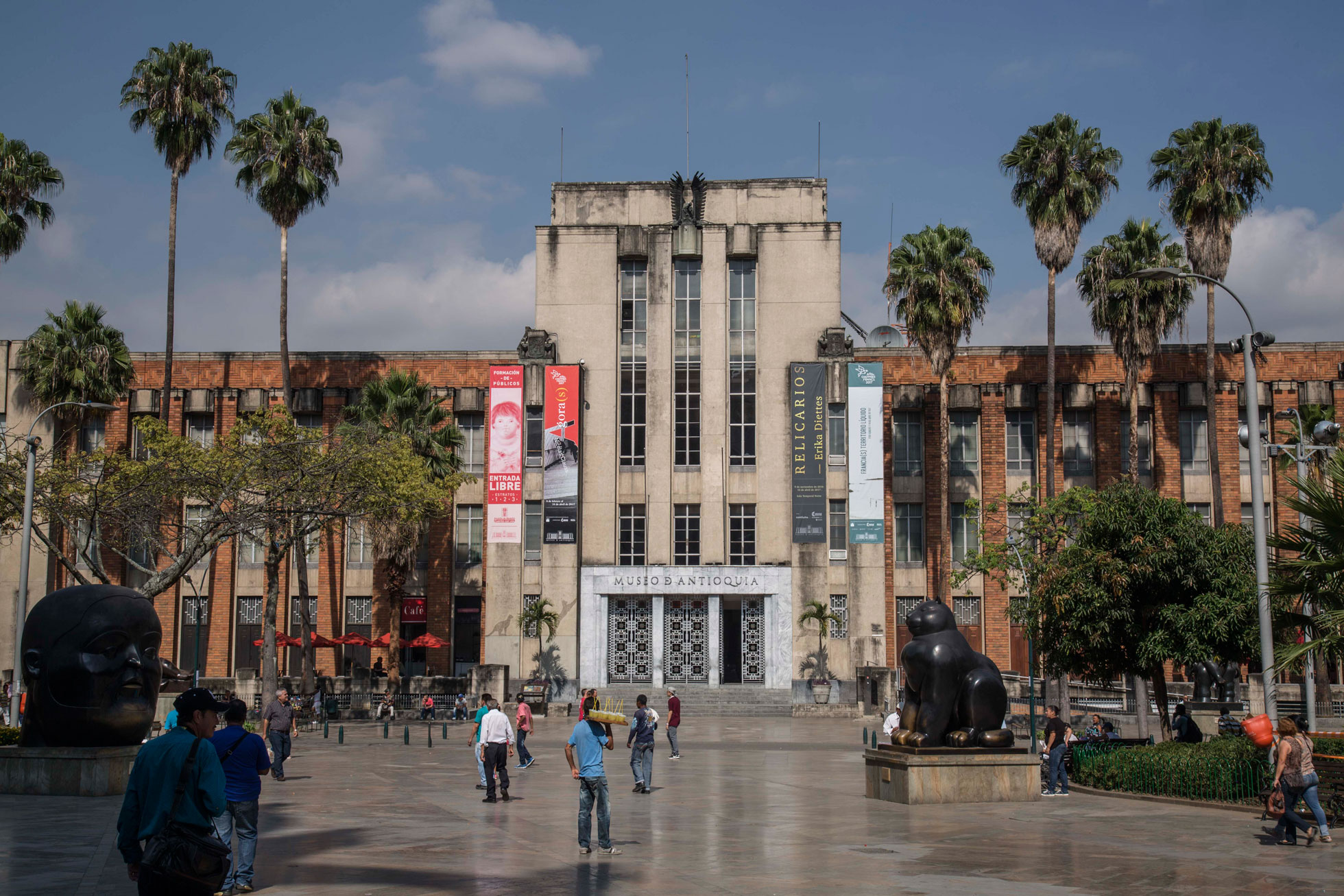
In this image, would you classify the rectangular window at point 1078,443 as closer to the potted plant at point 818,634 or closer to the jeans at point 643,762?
the potted plant at point 818,634

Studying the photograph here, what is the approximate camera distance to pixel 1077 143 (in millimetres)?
47594

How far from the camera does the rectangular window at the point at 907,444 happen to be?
52.7m

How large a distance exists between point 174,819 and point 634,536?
Result: 4171 cm

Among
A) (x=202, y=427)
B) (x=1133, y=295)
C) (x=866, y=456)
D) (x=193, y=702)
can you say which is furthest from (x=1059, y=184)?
(x=193, y=702)

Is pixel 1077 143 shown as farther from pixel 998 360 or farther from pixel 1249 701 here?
pixel 1249 701

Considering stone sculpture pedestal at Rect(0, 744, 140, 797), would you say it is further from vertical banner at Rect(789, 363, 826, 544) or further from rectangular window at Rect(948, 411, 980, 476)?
rectangular window at Rect(948, 411, 980, 476)

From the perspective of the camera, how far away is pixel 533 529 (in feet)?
162

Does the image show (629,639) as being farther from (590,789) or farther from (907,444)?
(590,789)

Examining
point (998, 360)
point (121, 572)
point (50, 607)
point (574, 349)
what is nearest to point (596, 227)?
point (574, 349)

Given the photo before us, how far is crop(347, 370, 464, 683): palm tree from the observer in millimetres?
47656

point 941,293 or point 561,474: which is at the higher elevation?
point 941,293

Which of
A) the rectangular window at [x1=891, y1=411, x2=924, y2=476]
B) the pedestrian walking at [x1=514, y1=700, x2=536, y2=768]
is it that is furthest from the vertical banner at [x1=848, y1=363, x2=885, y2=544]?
the pedestrian walking at [x1=514, y1=700, x2=536, y2=768]

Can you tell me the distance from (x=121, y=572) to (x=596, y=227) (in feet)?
80.0

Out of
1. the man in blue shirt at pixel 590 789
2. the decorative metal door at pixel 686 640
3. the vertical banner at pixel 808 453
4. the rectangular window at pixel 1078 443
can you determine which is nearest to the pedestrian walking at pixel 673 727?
the man in blue shirt at pixel 590 789
